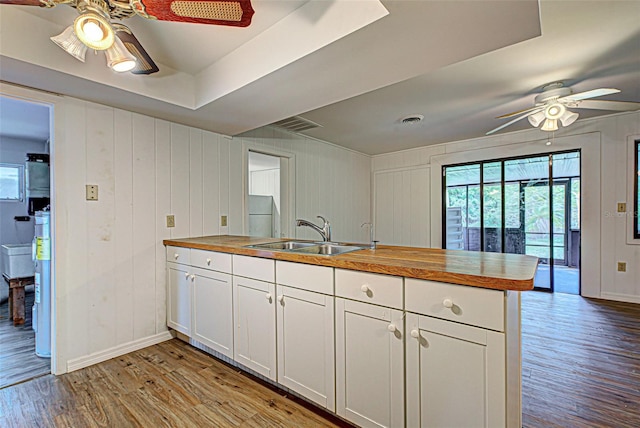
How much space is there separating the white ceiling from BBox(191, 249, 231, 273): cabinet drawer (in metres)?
1.15

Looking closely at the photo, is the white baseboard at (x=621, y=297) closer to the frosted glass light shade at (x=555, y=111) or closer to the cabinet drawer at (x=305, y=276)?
the frosted glass light shade at (x=555, y=111)

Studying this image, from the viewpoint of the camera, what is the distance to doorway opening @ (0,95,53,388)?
235 cm

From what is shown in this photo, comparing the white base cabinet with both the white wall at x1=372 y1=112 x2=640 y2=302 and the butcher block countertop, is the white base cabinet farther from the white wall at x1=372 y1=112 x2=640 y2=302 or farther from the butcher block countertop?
the white wall at x1=372 y1=112 x2=640 y2=302

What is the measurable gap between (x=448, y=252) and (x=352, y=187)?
350 centimetres

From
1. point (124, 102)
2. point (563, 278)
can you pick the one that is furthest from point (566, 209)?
point (124, 102)

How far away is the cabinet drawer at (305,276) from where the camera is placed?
5.27ft

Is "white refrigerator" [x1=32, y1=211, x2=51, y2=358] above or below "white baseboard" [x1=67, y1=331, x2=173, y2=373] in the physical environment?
above

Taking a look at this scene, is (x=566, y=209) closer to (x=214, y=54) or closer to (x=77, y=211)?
(x=214, y=54)

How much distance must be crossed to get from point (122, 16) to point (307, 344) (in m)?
Answer: 1.84

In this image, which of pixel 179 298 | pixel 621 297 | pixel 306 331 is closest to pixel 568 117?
pixel 621 297

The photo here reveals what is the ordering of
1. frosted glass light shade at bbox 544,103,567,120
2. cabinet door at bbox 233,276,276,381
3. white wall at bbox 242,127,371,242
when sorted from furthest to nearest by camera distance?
1. white wall at bbox 242,127,371,242
2. frosted glass light shade at bbox 544,103,567,120
3. cabinet door at bbox 233,276,276,381

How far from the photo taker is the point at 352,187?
5230mm

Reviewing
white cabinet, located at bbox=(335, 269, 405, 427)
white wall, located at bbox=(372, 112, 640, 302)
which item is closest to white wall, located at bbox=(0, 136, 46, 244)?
white cabinet, located at bbox=(335, 269, 405, 427)

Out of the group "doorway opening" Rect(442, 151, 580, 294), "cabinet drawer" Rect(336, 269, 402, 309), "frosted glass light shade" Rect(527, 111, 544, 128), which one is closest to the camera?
"cabinet drawer" Rect(336, 269, 402, 309)
